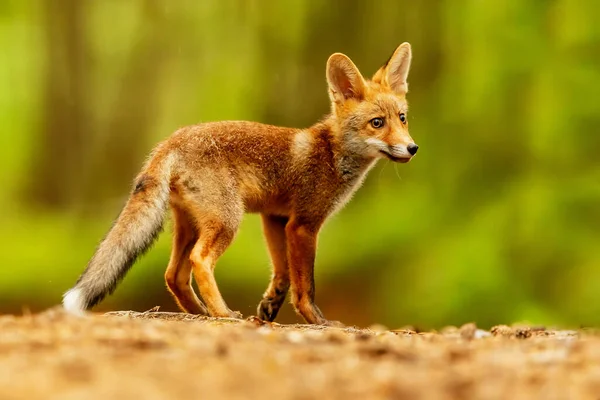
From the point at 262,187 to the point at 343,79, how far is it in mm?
1057

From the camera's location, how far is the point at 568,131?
8688 mm

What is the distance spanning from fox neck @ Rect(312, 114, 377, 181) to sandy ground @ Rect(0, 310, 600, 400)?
2.49 m

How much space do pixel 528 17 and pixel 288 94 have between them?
2667mm

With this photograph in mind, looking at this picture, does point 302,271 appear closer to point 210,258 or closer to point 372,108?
point 210,258

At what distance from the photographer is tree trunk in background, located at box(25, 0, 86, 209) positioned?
9.59 metres

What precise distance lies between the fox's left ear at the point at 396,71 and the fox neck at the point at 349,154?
1.71 feet

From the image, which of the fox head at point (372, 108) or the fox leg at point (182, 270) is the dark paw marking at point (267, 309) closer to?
the fox leg at point (182, 270)

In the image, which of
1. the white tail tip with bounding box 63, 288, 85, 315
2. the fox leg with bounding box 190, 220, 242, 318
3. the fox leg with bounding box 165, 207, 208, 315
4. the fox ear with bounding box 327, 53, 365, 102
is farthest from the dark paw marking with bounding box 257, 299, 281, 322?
the white tail tip with bounding box 63, 288, 85, 315

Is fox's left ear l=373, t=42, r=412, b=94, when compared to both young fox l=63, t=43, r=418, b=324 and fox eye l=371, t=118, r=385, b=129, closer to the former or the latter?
young fox l=63, t=43, r=418, b=324

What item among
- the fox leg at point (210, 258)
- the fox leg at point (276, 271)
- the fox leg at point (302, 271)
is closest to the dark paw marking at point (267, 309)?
the fox leg at point (276, 271)

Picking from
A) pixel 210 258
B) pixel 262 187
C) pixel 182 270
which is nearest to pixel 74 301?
pixel 210 258

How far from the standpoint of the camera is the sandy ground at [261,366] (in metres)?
1.88

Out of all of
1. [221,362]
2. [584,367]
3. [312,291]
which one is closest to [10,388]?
[221,362]

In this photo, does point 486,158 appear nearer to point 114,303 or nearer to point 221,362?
point 114,303
